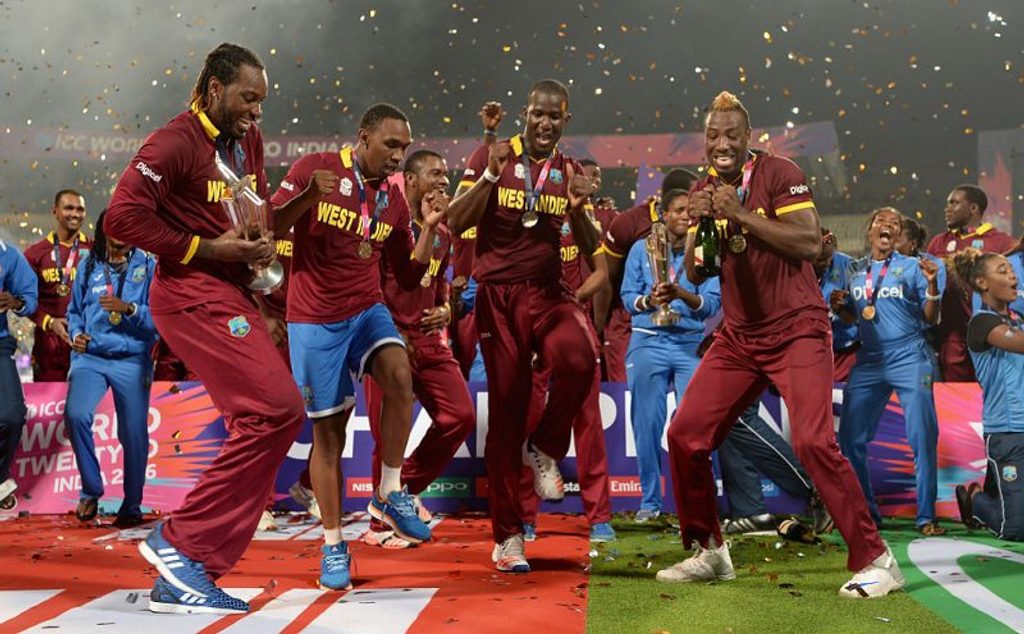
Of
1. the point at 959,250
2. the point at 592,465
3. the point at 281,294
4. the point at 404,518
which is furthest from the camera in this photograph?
the point at 959,250

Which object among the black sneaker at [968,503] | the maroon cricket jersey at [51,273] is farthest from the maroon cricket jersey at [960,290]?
the maroon cricket jersey at [51,273]

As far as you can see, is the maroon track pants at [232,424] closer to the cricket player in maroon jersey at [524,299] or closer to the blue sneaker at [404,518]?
the cricket player in maroon jersey at [524,299]

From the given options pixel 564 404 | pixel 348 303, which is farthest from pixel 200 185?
pixel 564 404

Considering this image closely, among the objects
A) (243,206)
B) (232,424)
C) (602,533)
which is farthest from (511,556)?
(243,206)

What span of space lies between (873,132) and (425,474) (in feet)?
61.2

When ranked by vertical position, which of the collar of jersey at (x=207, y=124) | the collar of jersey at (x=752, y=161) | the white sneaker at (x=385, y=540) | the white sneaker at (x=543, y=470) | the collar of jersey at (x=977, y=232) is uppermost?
the collar of jersey at (x=207, y=124)

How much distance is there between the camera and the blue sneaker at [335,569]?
4.64 metres

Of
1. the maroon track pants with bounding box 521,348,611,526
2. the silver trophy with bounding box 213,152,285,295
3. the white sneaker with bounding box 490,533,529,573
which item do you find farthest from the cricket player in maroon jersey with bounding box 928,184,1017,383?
the silver trophy with bounding box 213,152,285,295

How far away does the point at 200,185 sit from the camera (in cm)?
430

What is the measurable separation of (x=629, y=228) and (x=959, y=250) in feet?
12.0

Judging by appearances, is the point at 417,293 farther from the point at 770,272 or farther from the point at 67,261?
the point at 67,261

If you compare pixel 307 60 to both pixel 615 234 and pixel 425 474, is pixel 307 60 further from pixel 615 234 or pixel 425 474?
pixel 425 474

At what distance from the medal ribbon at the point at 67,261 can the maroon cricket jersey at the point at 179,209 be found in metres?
5.40

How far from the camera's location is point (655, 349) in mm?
7484
